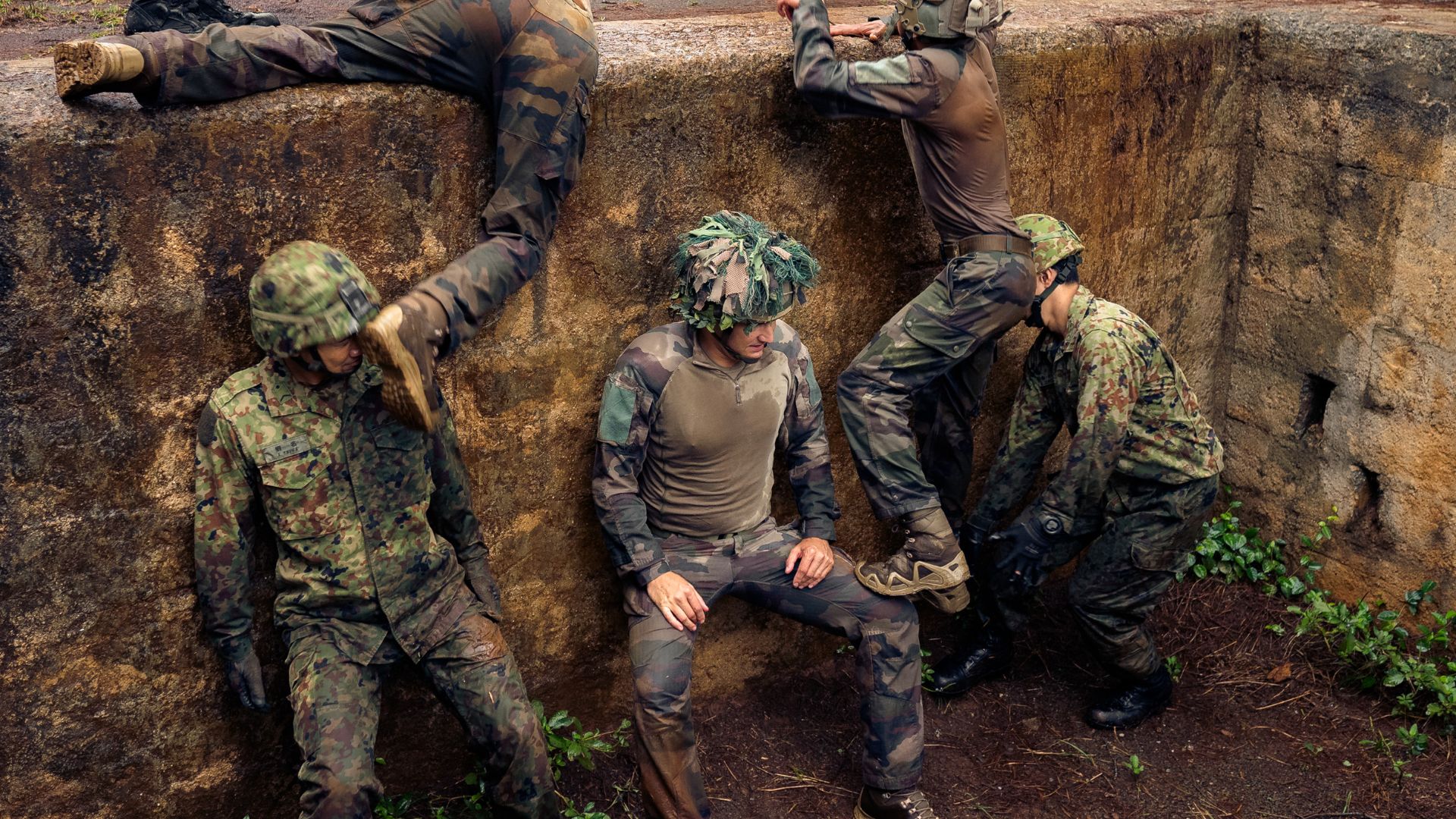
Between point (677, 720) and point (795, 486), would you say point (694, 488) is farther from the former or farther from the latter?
point (677, 720)

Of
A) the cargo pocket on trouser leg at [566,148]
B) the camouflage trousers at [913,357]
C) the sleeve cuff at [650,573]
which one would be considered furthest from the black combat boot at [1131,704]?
the cargo pocket on trouser leg at [566,148]

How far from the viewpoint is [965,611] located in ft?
18.6

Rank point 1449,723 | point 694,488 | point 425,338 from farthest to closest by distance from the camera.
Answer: point 1449,723 < point 694,488 < point 425,338

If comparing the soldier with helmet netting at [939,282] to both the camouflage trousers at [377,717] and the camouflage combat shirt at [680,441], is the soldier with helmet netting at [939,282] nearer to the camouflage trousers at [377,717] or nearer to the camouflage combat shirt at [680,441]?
the camouflage combat shirt at [680,441]

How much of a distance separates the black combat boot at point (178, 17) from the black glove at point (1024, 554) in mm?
3138

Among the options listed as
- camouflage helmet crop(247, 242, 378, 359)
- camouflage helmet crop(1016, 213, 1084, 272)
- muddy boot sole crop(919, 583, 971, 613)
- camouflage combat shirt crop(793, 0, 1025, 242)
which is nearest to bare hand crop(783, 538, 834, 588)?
muddy boot sole crop(919, 583, 971, 613)

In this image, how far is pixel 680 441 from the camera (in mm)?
4344

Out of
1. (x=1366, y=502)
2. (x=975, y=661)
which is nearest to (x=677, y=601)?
(x=975, y=661)

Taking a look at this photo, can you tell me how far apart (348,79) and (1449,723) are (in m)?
4.73

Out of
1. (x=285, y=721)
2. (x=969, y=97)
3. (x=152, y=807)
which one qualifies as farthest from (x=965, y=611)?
(x=152, y=807)

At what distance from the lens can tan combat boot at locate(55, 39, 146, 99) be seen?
11.0ft

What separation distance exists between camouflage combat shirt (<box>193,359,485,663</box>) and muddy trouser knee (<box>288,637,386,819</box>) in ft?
0.21

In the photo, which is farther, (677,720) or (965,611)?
(965,611)

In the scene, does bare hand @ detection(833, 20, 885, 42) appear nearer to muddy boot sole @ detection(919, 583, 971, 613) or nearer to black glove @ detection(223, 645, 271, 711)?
muddy boot sole @ detection(919, 583, 971, 613)
